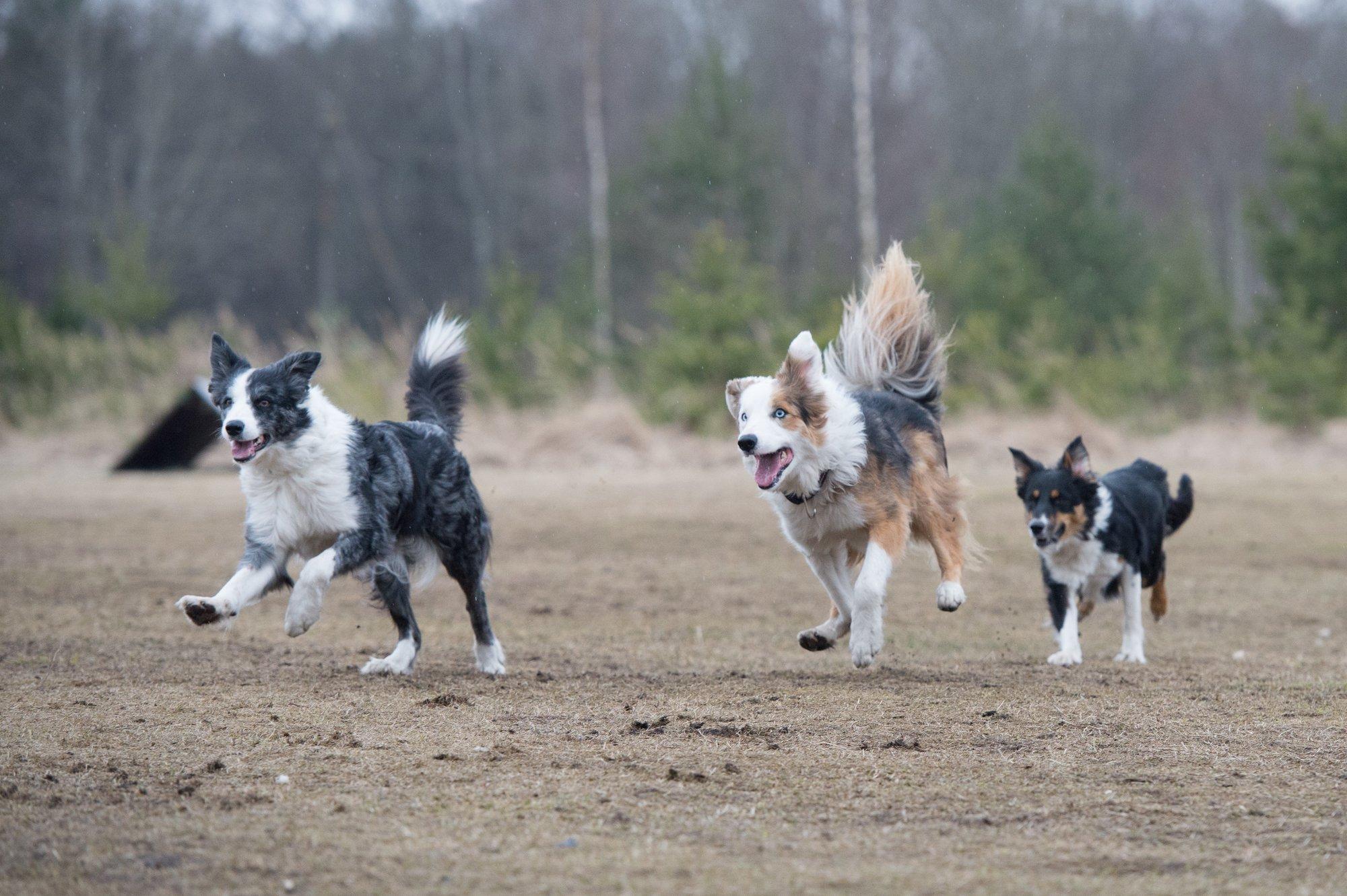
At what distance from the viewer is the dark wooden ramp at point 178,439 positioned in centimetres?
1822

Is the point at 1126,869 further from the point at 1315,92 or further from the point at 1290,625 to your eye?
the point at 1315,92

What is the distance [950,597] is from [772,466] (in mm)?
1198

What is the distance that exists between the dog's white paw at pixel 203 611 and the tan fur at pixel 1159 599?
222 inches

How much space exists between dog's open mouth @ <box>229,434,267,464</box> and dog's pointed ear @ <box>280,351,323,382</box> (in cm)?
38

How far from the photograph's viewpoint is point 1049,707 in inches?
245

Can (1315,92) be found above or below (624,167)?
above

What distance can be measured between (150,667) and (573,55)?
29443 mm

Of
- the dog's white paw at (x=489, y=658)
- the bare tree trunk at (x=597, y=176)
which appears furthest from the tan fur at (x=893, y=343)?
the bare tree trunk at (x=597, y=176)

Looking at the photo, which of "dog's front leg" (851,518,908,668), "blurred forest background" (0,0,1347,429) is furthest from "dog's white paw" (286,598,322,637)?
"blurred forest background" (0,0,1347,429)

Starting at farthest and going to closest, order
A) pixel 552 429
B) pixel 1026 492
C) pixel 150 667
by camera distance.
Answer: pixel 552 429 → pixel 1026 492 → pixel 150 667

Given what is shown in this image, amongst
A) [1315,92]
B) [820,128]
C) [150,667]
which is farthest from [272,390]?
[1315,92]

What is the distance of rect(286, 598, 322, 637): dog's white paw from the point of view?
20.0 ft

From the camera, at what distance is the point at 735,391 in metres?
7.32

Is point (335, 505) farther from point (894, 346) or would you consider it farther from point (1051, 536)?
point (1051, 536)
